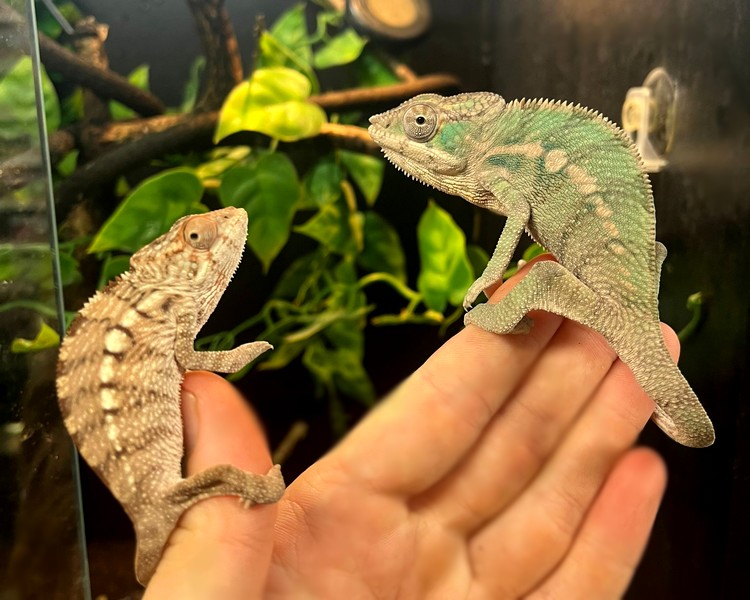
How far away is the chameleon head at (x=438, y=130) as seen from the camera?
30.5 inches

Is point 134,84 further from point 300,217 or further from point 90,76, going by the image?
point 300,217

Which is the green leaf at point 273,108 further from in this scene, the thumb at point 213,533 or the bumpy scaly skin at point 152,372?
the thumb at point 213,533

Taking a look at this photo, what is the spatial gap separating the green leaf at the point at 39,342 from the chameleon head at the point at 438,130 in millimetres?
584

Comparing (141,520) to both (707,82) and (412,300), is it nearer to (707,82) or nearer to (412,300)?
(412,300)

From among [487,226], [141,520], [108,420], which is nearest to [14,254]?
[108,420]

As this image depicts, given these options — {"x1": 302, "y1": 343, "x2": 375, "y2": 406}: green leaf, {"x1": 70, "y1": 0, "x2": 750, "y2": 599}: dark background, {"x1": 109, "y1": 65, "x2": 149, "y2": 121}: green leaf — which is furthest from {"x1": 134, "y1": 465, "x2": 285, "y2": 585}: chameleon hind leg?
{"x1": 109, "y1": 65, "x2": 149, "y2": 121}: green leaf

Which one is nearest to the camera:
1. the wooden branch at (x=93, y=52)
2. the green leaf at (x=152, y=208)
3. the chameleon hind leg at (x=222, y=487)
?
the chameleon hind leg at (x=222, y=487)

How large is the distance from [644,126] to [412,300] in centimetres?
42

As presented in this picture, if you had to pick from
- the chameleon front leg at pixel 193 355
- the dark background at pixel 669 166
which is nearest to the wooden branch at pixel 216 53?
the dark background at pixel 669 166

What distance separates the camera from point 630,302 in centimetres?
78

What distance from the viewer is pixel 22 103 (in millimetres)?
897

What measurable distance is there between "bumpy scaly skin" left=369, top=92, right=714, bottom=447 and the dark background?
0.06m

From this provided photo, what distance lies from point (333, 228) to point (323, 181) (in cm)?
7

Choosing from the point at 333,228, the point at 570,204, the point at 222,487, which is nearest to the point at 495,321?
the point at 570,204
